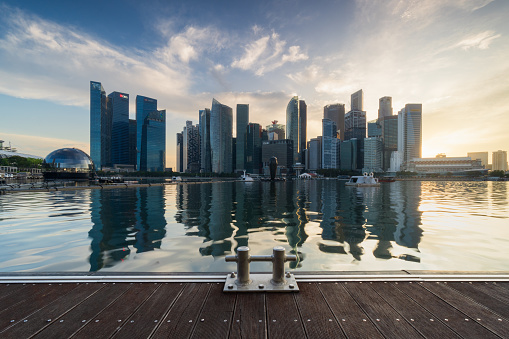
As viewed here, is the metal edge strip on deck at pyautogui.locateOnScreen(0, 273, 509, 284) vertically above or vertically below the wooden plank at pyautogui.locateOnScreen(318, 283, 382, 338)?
above

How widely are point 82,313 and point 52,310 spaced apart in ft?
2.39

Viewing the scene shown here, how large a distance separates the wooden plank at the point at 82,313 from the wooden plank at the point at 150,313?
87 cm

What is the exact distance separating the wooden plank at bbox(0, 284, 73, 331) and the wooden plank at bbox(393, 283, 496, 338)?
A: 8.39 metres

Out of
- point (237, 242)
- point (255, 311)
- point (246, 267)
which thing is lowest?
point (237, 242)

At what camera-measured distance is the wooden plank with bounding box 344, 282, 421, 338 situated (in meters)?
4.47

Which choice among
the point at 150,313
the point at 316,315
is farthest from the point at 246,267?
the point at 150,313

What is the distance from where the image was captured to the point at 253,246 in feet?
48.0

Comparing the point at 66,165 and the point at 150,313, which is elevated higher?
the point at 66,165

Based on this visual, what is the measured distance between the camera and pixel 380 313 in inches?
199

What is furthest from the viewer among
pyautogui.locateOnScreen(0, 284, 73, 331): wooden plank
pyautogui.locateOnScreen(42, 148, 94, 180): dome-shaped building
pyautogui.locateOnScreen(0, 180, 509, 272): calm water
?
pyautogui.locateOnScreen(42, 148, 94, 180): dome-shaped building

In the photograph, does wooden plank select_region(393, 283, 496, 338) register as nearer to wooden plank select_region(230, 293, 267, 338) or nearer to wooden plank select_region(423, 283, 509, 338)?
wooden plank select_region(423, 283, 509, 338)

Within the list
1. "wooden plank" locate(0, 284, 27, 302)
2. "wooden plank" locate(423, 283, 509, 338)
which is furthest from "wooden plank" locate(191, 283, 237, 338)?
"wooden plank" locate(423, 283, 509, 338)

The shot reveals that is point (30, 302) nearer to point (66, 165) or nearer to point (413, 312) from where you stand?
point (413, 312)

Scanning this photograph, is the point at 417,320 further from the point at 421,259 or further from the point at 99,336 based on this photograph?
the point at 421,259
